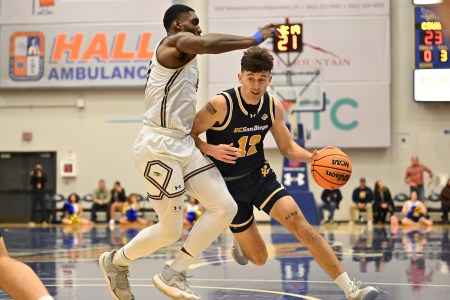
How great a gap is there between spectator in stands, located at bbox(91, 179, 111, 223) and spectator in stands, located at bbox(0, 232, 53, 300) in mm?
19791

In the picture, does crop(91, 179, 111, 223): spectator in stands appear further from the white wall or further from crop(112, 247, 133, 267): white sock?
crop(112, 247, 133, 267): white sock

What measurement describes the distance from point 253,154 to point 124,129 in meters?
19.0

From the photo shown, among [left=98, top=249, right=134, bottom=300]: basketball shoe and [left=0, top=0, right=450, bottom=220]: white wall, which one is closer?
[left=98, top=249, right=134, bottom=300]: basketball shoe

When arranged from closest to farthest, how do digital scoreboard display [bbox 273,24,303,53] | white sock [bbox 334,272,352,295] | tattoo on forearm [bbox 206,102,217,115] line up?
white sock [bbox 334,272,352,295] → tattoo on forearm [bbox 206,102,217,115] → digital scoreboard display [bbox 273,24,303,53]

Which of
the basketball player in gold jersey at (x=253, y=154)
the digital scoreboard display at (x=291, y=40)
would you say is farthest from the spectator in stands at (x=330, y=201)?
the basketball player in gold jersey at (x=253, y=154)

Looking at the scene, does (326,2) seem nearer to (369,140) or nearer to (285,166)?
(369,140)

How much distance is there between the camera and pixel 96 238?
15984 mm

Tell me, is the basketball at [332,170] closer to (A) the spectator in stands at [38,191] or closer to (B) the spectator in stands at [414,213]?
(B) the spectator in stands at [414,213]

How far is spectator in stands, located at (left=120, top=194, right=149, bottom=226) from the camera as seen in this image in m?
22.8

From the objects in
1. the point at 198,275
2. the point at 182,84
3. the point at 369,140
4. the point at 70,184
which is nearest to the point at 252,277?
the point at 198,275

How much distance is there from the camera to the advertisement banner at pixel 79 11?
25359 millimetres

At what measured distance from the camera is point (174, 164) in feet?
20.3

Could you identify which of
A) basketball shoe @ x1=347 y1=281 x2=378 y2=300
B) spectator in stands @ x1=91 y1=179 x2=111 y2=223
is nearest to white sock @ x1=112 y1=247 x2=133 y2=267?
basketball shoe @ x1=347 y1=281 x2=378 y2=300

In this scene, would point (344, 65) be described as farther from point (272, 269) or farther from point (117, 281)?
point (117, 281)
